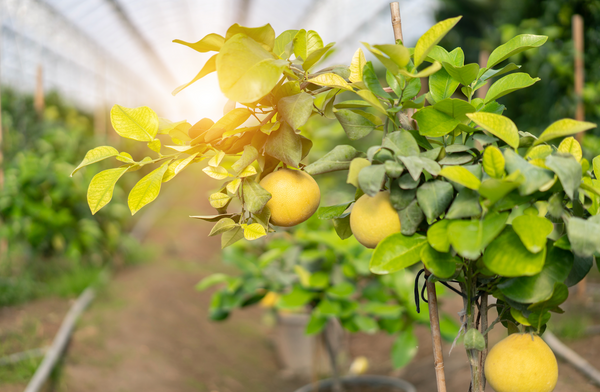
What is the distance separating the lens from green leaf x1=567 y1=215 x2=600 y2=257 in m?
0.46

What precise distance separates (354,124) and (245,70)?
221 mm

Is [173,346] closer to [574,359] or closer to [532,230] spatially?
[574,359]

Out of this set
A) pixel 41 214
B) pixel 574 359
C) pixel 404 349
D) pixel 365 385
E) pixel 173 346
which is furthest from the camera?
pixel 41 214

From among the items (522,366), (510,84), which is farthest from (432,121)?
(522,366)

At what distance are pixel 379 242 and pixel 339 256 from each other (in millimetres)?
1642

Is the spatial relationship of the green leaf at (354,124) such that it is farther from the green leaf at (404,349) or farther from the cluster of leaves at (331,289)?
the green leaf at (404,349)

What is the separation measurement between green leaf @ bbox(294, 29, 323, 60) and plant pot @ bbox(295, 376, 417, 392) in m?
1.84

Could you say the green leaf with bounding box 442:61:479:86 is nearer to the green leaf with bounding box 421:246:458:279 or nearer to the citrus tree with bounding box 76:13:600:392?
the citrus tree with bounding box 76:13:600:392

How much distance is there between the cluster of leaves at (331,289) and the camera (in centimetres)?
188

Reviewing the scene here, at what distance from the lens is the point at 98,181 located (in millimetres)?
607

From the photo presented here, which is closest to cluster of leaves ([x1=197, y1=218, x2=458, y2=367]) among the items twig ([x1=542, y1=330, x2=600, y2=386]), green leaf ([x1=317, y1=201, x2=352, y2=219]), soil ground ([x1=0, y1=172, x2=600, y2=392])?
soil ground ([x1=0, y1=172, x2=600, y2=392])

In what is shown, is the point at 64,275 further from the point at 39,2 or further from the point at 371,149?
the point at 39,2

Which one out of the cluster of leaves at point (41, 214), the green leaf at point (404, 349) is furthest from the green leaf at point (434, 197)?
the cluster of leaves at point (41, 214)

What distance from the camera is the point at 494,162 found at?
1.72ft
